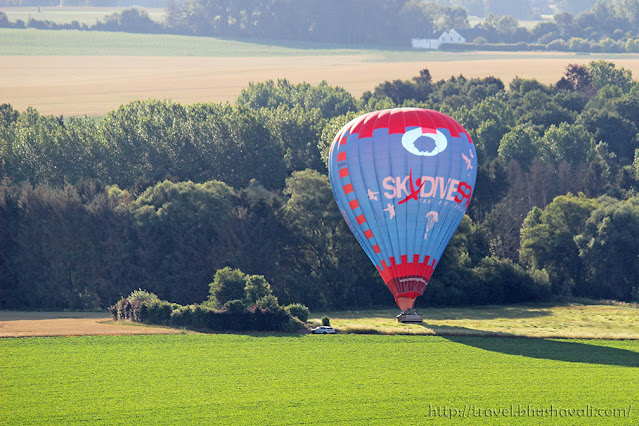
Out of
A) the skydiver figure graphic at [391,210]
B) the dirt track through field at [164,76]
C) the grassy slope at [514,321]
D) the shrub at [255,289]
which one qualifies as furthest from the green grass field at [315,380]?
the dirt track through field at [164,76]

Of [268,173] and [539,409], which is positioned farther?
[268,173]

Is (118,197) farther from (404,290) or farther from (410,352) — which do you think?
(410,352)

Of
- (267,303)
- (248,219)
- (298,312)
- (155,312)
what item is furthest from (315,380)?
(248,219)

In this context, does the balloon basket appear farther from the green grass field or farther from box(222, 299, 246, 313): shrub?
box(222, 299, 246, 313): shrub

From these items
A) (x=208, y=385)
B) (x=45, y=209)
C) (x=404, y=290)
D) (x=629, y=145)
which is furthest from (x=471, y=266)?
(x=629, y=145)

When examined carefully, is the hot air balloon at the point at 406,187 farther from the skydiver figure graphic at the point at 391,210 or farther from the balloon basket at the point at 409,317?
the balloon basket at the point at 409,317
